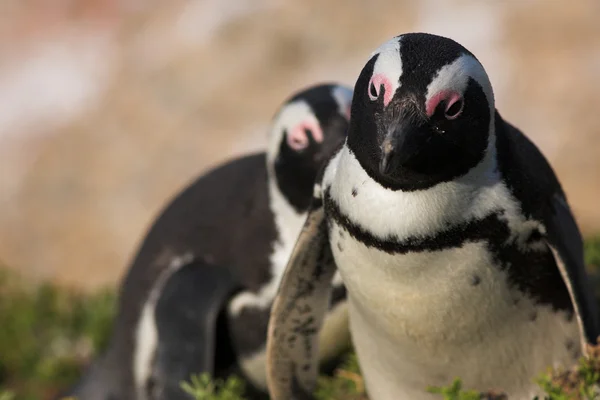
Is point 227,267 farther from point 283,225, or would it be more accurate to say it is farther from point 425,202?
point 425,202

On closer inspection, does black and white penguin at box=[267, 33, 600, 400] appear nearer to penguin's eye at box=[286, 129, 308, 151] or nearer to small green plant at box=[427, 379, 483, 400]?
small green plant at box=[427, 379, 483, 400]

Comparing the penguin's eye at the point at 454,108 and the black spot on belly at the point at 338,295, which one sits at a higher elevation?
the penguin's eye at the point at 454,108

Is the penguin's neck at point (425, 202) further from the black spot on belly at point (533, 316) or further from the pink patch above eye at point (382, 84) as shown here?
the black spot on belly at point (533, 316)

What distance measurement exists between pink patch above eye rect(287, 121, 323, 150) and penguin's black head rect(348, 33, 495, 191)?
3.21ft

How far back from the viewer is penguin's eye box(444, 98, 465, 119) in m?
1.97

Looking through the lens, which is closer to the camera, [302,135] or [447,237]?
[447,237]

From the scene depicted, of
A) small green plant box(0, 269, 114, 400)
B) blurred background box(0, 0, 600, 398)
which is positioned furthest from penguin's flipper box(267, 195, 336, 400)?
blurred background box(0, 0, 600, 398)

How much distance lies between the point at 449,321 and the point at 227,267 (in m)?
1.26

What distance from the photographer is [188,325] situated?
3229 millimetres

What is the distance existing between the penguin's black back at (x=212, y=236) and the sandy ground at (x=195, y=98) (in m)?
2.95

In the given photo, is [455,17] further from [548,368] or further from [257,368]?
[548,368]

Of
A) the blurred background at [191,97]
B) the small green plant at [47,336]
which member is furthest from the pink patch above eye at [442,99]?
the blurred background at [191,97]

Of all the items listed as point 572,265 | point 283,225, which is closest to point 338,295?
point 283,225

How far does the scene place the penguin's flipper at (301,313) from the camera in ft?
8.01
